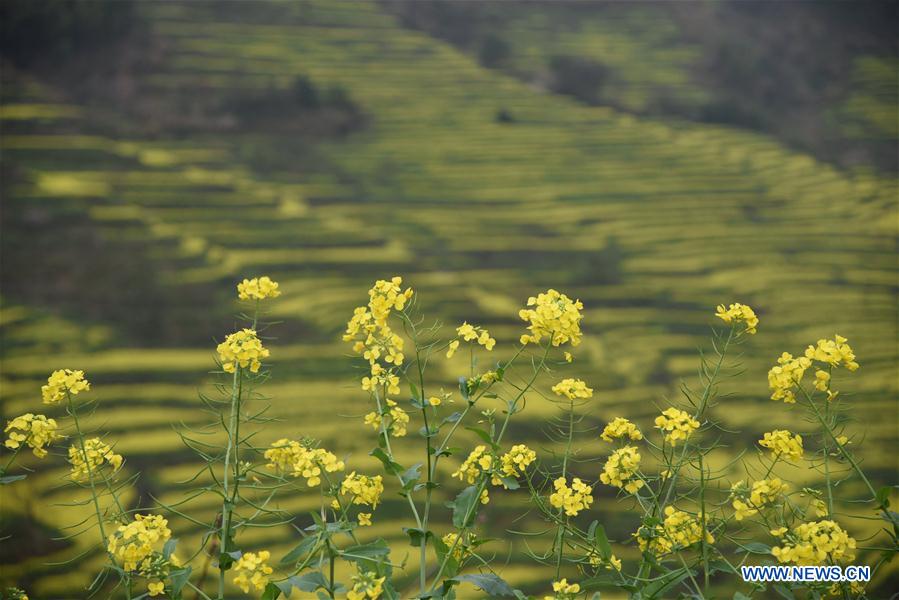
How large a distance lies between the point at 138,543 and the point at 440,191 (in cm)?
247

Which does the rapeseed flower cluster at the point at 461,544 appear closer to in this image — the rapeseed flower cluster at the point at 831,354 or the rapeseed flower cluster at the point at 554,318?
the rapeseed flower cluster at the point at 554,318

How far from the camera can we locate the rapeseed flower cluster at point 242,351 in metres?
0.79

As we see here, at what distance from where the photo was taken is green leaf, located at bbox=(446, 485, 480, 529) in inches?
30.5

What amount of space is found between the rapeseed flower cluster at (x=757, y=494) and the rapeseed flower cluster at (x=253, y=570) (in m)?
0.46

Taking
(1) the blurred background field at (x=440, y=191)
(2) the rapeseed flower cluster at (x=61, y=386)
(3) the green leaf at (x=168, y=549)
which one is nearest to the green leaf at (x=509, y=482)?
(3) the green leaf at (x=168, y=549)

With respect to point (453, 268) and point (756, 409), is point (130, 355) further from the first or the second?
point (756, 409)

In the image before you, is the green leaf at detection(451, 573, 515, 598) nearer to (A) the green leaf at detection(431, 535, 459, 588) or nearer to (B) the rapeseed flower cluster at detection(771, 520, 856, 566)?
(A) the green leaf at detection(431, 535, 459, 588)

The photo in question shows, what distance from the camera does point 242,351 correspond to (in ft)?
2.59

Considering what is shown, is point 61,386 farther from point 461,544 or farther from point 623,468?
point 623,468

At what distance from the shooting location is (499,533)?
85.5 inches

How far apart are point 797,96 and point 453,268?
5.61ft

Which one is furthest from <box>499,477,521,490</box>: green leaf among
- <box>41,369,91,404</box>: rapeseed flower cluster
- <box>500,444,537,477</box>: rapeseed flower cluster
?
<box>41,369,91,404</box>: rapeseed flower cluster

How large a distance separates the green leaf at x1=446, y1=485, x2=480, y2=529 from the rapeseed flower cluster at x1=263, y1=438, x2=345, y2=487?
0.13m

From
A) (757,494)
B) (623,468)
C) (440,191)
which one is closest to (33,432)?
(623,468)
